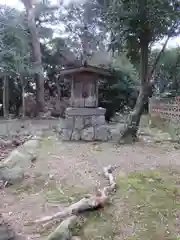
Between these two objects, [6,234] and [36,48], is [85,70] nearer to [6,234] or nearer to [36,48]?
[6,234]

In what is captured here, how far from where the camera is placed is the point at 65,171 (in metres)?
3.89

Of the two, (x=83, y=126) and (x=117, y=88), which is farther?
(x=117, y=88)

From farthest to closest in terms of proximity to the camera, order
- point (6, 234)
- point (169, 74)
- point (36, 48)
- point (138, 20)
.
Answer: point (169, 74), point (36, 48), point (138, 20), point (6, 234)

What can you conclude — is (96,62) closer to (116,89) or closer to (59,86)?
(116,89)

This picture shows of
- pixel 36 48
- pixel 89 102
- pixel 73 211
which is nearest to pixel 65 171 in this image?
pixel 73 211

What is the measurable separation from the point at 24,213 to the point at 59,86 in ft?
38.4

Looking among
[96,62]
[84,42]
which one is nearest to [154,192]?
[96,62]

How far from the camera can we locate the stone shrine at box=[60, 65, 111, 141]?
22.2ft

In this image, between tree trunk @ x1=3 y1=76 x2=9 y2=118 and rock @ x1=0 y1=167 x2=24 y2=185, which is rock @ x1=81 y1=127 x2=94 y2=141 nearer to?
rock @ x1=0 y1=167 x2=24 y2=185

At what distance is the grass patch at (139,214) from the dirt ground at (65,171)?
0.40 m

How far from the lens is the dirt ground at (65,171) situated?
2.62 metres

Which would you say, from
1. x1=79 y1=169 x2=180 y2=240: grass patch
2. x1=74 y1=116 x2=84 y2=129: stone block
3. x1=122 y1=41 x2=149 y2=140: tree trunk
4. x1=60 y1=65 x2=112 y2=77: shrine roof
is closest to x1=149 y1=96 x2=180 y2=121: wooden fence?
x1=122 y1=41 x2=149 y2=140: tree trunk

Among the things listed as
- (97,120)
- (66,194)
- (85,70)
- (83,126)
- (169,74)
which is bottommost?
(66,194)

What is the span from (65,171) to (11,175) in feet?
2.49
